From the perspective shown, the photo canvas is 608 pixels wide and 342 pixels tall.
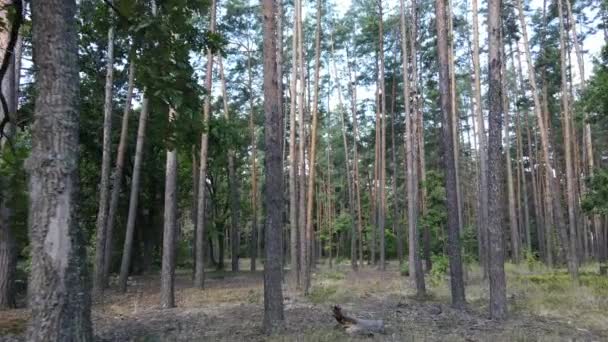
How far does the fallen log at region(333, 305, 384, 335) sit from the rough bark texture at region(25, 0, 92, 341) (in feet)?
16.1

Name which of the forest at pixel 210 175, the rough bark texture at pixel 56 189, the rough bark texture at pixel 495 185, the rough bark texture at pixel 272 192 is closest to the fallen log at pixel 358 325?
the forest at pixel 210 175

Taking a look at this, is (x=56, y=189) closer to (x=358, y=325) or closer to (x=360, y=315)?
(x=358, y=325)

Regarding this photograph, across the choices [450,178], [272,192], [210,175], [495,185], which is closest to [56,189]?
[272,192]

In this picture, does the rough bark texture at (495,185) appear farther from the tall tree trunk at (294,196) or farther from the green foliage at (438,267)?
the tall tree trunk at (294,196)

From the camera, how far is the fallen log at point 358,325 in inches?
311

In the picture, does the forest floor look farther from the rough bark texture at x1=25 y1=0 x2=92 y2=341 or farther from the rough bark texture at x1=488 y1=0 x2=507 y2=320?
the rough bark texture at x1=25 y1=0 x2=92 y2=341

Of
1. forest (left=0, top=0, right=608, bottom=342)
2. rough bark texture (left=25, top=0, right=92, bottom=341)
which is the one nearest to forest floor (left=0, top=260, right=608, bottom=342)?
forest (left=0, top=0, right=608, bottom=342)

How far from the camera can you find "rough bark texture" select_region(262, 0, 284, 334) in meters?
8.12

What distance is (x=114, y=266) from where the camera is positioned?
24.8 meters

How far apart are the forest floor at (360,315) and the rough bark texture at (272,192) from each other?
47cm

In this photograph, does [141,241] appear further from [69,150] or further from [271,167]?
[69,150]

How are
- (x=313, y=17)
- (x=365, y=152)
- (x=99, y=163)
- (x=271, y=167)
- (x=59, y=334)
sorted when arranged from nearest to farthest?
1. (x=59, y=334)
2. (x=271, y=167)
3. (x=99, y=163)
4. (x=313, y=17)
5. (x=365, y=152)

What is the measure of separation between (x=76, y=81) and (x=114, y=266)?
2281 centimetres

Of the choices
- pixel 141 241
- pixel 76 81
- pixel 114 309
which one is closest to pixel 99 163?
pixel 141 241
